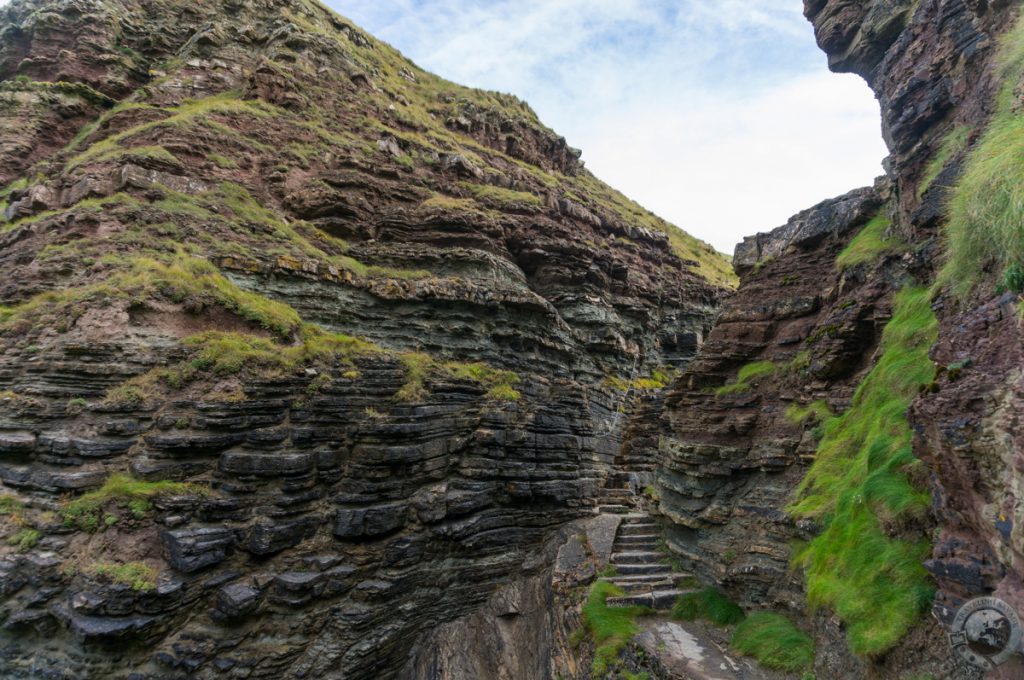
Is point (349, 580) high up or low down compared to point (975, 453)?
down

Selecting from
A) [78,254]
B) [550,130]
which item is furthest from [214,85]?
[550,130]

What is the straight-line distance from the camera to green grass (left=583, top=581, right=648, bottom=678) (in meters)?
10.7

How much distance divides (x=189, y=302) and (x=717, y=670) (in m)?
15.9

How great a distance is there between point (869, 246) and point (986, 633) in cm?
998

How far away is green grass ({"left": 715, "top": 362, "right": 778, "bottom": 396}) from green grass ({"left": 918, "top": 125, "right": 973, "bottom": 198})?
5.15 m

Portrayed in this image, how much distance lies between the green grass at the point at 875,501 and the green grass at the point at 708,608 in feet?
8.59

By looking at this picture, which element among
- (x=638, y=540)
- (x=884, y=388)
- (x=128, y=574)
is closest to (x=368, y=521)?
(x=128, y=574)

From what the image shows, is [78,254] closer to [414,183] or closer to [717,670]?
[414,183]

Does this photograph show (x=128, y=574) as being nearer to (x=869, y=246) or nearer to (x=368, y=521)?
(x=368, y=521)

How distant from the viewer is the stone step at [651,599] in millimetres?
11945

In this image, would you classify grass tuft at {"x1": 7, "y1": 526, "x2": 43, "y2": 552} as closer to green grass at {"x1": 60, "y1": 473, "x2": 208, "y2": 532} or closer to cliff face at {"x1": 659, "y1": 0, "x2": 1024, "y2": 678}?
green grass at {"x1": 60, "y1": 473, "x2": 208, "y2": 532}

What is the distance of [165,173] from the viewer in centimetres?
1697

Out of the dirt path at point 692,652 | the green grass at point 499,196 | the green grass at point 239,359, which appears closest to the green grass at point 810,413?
the dirt path at point 692,652

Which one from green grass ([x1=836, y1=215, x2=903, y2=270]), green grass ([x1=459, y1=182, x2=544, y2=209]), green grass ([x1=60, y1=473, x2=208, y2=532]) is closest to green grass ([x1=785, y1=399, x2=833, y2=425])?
green grass ([x1=836, y1=215, x2=903, y2=270])
